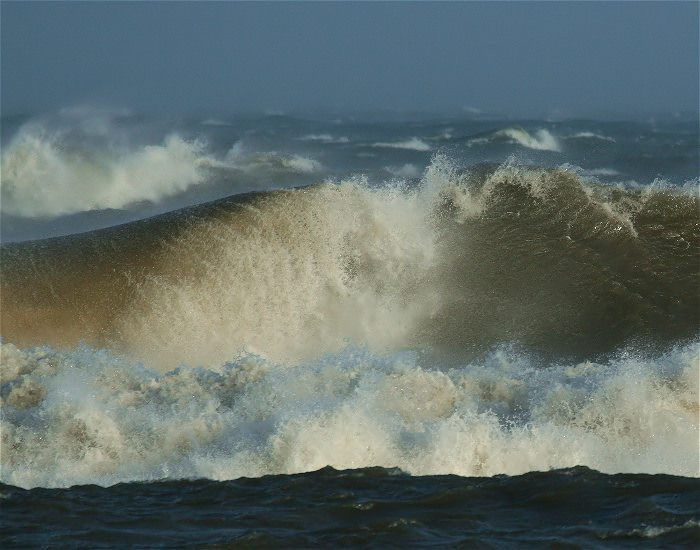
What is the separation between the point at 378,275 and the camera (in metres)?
12.4

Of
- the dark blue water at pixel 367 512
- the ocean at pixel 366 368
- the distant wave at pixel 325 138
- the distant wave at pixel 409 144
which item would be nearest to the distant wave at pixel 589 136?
the distant wave at pixel 409 144

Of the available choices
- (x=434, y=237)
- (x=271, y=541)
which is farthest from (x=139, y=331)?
(x=271, y=541)

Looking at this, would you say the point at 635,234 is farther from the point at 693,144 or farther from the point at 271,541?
the point at 693,144

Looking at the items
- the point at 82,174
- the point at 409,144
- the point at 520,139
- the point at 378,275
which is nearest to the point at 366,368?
the point at 378,275

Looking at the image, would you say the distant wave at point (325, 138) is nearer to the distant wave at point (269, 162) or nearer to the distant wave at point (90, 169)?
the distant wave at point (269, 162)

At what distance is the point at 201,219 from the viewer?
12758mm

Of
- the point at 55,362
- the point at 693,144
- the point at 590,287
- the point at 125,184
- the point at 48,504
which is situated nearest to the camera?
the point at 48,504

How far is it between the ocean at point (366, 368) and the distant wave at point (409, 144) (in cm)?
2345

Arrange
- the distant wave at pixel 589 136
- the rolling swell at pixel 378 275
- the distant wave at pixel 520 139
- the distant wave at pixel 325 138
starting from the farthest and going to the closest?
the distant wave at pixel 325 138 → the distant wave at pixel 589 136 → the distant wave at pixel 520 139 → the rolling swell at pixel 378 275

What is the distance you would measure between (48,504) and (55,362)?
A: 10.1 feet

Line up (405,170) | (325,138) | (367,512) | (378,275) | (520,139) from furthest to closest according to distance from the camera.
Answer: (325,138) → (520,139) → (405,170) → (378,275) → (367,512)

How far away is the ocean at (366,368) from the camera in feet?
20.5

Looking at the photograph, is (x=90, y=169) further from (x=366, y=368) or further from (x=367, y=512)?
(x=367, y=512)

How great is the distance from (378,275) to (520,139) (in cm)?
3136
